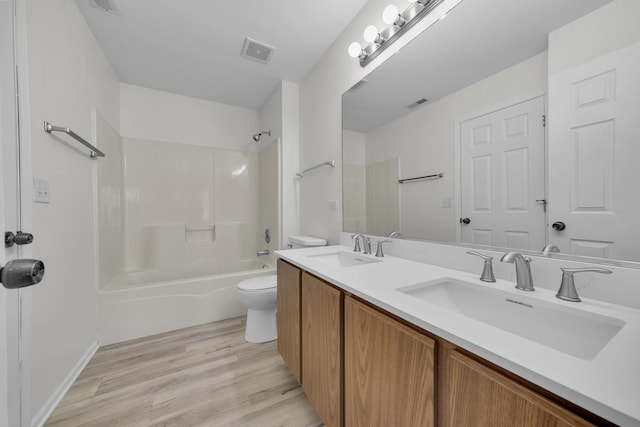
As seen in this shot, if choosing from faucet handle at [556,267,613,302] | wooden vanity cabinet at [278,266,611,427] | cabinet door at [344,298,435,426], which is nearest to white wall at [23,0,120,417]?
wooden vanity cabinet at [278,266,611,427]

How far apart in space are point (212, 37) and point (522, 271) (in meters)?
2.39

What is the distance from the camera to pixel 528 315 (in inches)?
25.7

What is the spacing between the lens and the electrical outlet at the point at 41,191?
1.08 m

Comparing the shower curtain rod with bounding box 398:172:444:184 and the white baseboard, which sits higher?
the shower curtain rod with bounding box 398:172:444:184

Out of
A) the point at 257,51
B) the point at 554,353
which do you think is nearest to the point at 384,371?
the point at 554,353

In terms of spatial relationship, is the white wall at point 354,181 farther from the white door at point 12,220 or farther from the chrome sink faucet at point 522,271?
the white door at point 12,220

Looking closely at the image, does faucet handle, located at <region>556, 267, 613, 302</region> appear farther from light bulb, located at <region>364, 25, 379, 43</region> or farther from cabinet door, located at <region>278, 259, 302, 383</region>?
light bulb, located at <region>364, 25, 379, 43</region>

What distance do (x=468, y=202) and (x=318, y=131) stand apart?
4.78 ft

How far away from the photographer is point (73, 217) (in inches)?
56.3

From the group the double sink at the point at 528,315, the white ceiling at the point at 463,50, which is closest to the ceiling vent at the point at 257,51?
the white ceiling at the point at 463,50

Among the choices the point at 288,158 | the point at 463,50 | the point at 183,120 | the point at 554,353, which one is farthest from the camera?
the point at 183,120

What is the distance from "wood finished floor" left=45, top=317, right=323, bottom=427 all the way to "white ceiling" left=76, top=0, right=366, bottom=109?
7.73 ft

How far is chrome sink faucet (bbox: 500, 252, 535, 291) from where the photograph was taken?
2.31 ft

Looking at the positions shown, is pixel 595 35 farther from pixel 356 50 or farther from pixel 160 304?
pixel 160 304
